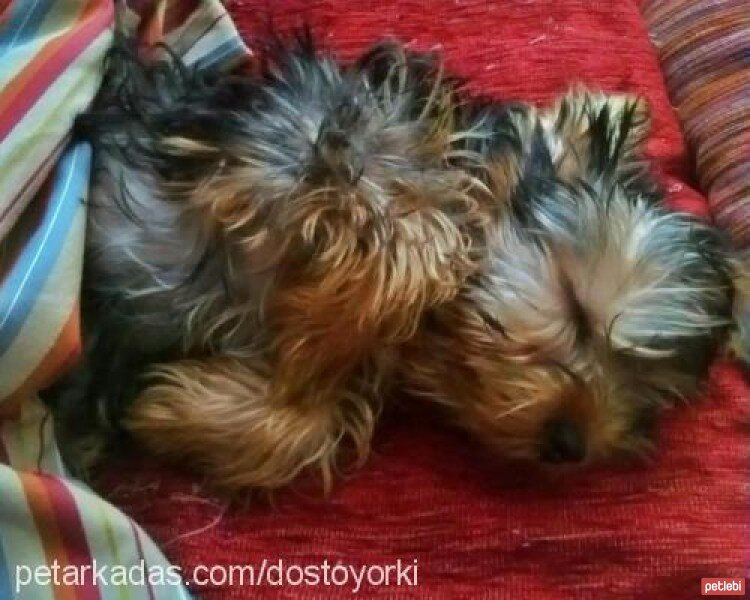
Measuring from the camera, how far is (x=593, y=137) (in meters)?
1.18

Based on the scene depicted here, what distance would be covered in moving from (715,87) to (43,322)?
0.92 meters

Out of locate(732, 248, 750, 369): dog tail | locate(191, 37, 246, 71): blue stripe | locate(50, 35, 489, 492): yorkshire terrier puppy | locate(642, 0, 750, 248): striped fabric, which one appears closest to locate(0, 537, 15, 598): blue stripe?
locate(50, 35, 489, 492): yorkshire terrier puppy

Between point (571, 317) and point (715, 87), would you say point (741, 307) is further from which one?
point (715, 87)

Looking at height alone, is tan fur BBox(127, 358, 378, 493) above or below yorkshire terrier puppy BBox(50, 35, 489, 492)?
below

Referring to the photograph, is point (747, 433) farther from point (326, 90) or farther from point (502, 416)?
point (326, 90)

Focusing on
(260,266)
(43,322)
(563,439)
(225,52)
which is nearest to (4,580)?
(43,322)

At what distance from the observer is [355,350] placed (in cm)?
112

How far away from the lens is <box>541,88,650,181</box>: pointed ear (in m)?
1.17

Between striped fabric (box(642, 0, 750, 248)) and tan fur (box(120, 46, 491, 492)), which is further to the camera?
striped fabric (box(642, 0, 750, 248))

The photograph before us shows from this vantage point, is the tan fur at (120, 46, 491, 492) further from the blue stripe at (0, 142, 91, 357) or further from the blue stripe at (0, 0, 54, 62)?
the blue stripe at (0, 0, 54, 62)

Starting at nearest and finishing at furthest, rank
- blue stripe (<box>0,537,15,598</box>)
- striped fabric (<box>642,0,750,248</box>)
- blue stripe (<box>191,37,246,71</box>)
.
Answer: blue stripe (<box>0,537,15,598</box>) < blue stripe (<box>191,37,246,71</box>) < striped fabric (<box>642,0,750,248</box>)

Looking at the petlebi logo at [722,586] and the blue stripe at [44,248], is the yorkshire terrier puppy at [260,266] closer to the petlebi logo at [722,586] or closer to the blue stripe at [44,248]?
the blue stripe at [44,248]

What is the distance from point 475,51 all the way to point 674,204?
333 mm

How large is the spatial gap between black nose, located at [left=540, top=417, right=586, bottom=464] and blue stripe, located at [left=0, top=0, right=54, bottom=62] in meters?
0.63
